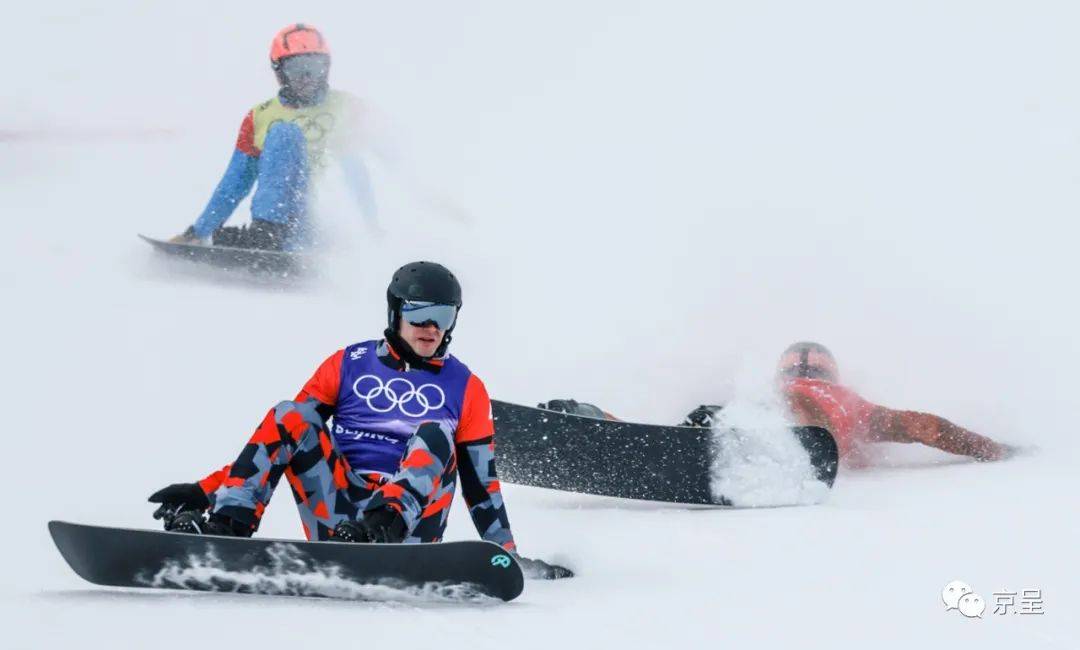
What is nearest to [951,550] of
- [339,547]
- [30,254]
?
[339,547]

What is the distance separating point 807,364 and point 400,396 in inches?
145

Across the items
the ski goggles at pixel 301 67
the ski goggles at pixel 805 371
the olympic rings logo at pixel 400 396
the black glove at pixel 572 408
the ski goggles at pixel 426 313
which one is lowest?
the olympic rings logo at pixel 400 396

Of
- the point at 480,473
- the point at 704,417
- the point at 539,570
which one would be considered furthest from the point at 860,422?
the point at 480,473

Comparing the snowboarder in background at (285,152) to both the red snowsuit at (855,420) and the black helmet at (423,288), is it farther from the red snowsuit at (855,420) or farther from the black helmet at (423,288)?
the black helmet at (423,288)

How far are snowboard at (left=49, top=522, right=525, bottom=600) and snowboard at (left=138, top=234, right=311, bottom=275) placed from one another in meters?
5.88

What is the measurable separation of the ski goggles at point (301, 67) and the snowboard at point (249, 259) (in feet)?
4.26

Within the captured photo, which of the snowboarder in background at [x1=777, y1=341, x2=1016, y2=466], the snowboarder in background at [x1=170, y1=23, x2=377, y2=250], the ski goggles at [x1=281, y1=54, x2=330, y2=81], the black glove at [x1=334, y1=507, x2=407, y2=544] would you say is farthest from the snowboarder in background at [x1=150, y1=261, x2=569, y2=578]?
the ski goggles at [x1=281, y1=54, x2=330, y2=81]

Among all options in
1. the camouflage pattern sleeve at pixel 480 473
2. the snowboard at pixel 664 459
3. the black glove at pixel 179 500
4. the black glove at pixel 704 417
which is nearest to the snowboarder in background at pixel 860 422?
the black glove at pixel 704 417

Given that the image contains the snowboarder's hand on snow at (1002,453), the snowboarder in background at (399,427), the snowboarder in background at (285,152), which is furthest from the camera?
the snowboarder in background at (285,152)

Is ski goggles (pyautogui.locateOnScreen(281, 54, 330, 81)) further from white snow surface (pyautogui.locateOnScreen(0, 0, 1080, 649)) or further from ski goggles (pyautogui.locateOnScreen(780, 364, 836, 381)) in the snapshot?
ski goggles (pyautogui.locateOnScreen(780, 364, 836, 381))

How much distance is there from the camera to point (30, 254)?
10211 mm

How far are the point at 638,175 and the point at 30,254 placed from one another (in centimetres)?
685

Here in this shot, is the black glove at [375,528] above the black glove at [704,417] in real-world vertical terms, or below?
below

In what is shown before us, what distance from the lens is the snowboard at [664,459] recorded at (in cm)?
607
